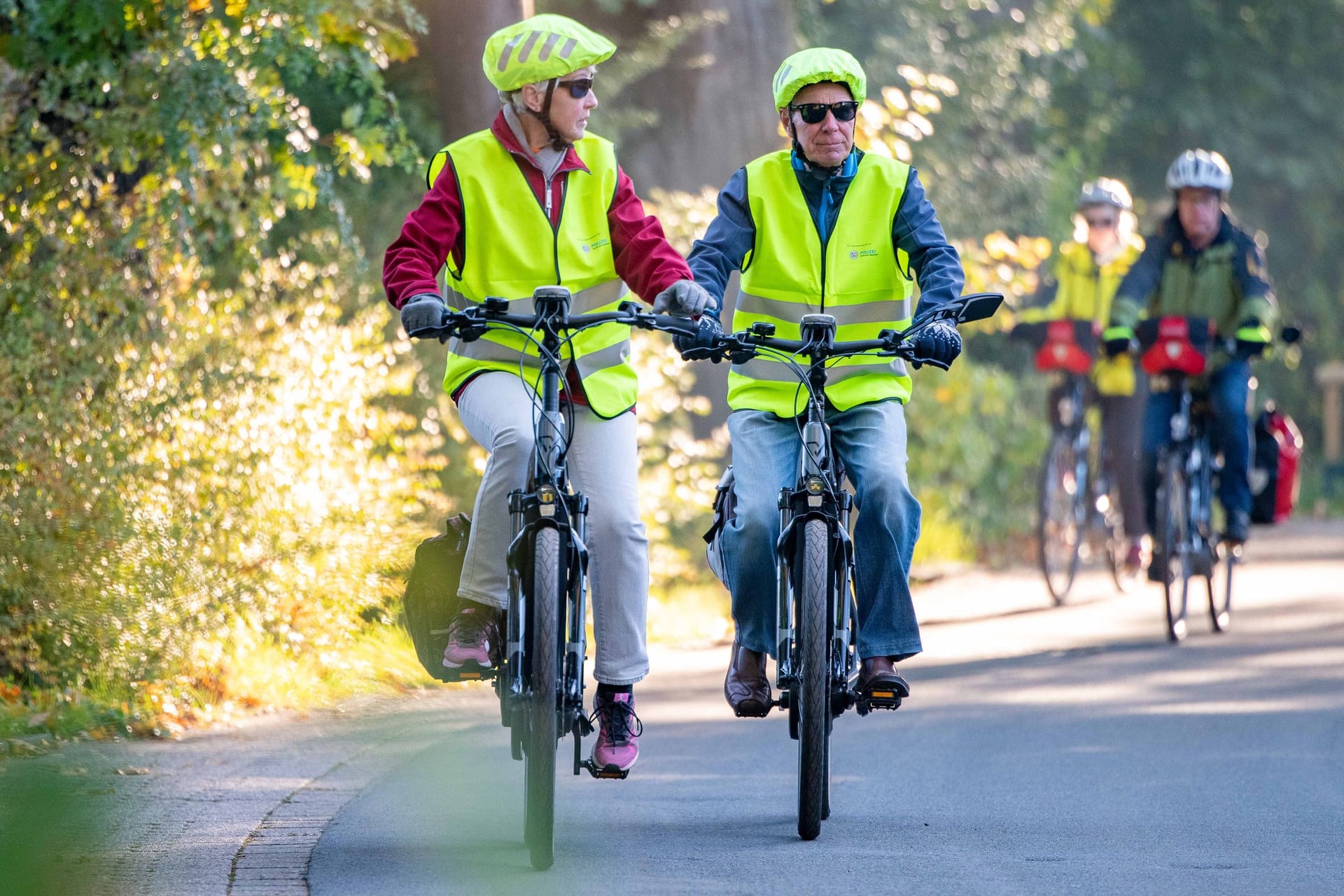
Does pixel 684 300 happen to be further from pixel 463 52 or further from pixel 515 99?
pixel 463 52

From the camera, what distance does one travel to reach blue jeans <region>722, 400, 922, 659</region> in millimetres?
5980

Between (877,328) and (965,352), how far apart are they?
1208cm

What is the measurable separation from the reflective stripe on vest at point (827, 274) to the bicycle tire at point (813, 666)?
24.2 inches

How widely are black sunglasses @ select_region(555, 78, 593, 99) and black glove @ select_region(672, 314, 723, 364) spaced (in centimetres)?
67

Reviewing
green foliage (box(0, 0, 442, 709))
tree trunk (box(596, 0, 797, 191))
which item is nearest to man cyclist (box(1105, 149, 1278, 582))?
green foliage (box(0, 0, 442, 709))

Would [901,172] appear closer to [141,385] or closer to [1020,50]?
[141,385]

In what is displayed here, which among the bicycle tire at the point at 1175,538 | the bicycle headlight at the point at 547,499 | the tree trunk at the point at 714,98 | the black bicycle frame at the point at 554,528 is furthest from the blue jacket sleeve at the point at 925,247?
the tree trunk at the point at 714,98

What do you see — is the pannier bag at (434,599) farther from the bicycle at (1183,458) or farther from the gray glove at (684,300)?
the bicycle at (1183,458)

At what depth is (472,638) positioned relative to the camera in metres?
5.73

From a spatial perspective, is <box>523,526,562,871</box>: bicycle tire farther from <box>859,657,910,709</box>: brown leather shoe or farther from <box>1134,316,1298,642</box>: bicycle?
<box>1134,316,1298,642</box>: bicycle

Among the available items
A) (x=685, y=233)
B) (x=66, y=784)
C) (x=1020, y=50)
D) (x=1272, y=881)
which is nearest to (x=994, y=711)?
Result: (x=1272, y=881)

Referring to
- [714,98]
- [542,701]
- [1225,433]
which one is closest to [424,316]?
[542,701]

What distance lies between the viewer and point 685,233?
11.8 m

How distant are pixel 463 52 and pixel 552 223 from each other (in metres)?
5.76
